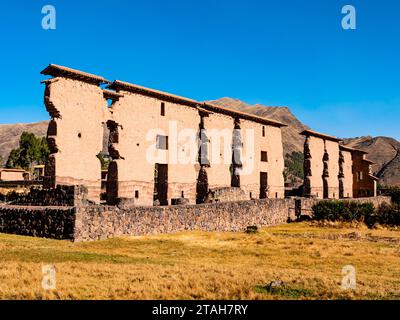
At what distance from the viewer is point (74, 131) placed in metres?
26.4

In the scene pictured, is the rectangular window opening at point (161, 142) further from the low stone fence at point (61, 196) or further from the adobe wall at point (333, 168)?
the adobe wall at point (333, 168)

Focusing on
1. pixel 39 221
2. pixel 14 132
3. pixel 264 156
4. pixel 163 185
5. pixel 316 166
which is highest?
pixel 14 132

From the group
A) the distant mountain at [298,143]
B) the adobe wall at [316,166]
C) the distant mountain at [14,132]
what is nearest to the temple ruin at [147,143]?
the adobe wall at [316,166]

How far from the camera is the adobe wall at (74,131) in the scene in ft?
82.4

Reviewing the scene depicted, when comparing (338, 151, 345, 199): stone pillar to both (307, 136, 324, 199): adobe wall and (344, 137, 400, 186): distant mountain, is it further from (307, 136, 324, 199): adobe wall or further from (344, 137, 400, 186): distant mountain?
(344, 137, 400, 186): distant mountain

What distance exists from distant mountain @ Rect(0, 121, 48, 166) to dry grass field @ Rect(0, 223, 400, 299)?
13446cm

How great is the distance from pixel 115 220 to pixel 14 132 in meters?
160

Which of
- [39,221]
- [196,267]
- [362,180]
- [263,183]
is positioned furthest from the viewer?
[362,180]

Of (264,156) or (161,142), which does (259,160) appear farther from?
(161,142)

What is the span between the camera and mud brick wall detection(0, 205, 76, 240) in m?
18.2

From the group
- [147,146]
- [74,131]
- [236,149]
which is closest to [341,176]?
[236,149]

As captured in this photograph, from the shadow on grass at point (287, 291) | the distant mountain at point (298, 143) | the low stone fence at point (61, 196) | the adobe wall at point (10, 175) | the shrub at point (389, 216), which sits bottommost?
the shadow on grass at point (287, 291)
